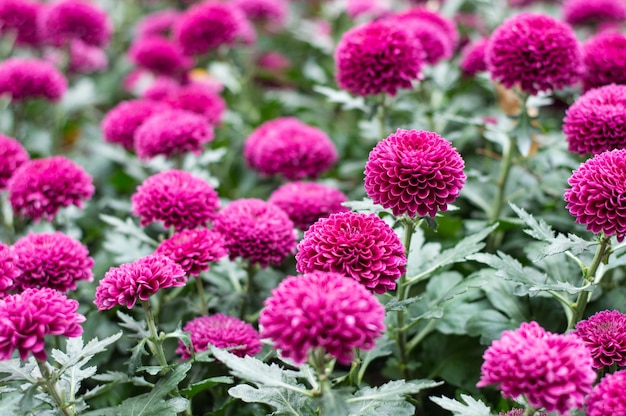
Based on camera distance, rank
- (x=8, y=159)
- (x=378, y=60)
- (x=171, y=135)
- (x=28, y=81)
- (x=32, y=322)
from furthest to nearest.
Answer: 1. (x=28, y=81)
2. (x=171, y=135)
3. (x=8, y=159)
4. (x=378, y=60)
5. (x=32, y=322)

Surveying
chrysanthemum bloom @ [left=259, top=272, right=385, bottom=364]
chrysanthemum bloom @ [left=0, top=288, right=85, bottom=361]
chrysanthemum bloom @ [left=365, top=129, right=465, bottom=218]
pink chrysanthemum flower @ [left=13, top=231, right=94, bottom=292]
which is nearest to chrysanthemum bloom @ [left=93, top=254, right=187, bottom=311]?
chrysanthemum bloom @ [left=0, top=288, right=85, bottom=361]

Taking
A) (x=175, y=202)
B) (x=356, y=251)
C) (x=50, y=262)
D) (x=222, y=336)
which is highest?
(x=356, y=251)

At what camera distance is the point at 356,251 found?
1502 millimetres

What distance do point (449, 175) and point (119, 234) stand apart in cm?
146

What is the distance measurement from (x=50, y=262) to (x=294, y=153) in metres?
1.10

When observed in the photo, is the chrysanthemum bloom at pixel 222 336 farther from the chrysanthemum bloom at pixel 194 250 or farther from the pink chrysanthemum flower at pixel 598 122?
the pink chrysanthemum flower at pixel 598 122

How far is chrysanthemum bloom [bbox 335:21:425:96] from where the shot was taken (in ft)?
7.43

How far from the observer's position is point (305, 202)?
2297mm

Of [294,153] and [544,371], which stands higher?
[544,371]

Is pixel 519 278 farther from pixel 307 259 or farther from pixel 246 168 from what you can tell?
pixel 246 168

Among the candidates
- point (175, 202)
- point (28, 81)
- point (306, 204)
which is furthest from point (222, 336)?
point (28, 81)

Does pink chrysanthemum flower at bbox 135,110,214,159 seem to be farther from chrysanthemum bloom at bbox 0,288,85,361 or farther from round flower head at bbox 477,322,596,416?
round flower head at bbox 477,322,596,416

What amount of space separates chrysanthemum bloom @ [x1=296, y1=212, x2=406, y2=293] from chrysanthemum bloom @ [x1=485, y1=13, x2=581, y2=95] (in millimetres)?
963

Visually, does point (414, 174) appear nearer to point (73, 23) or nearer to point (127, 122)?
point (127, 122)
